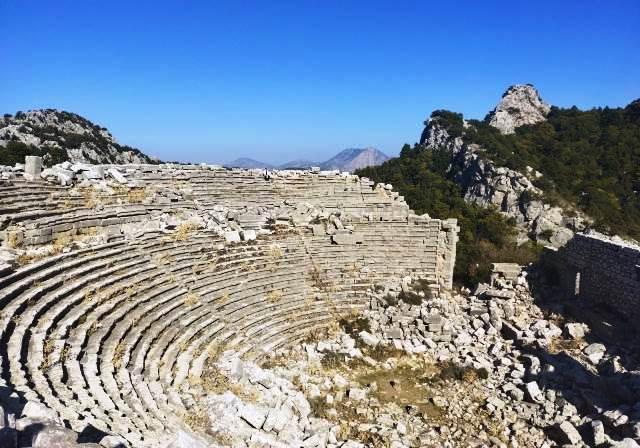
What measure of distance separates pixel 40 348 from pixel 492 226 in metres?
23.1

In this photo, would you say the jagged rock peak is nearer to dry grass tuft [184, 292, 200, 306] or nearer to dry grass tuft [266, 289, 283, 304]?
dry grass tuft [266, 289, 283, 304]

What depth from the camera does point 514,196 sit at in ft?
115

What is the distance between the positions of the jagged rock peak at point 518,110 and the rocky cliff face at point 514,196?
1008cm

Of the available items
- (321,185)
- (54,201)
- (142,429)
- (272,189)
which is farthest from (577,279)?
(54,201)

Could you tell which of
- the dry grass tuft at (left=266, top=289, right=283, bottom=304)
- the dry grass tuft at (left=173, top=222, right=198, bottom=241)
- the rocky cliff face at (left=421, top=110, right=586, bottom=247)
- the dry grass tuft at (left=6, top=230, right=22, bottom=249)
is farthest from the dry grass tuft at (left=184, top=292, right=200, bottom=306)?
the rocky cliff face at (left=421, top=110, right=586, bottom=247)

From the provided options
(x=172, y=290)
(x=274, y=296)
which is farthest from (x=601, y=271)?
(x=172, y=290)

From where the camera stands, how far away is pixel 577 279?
660 inches

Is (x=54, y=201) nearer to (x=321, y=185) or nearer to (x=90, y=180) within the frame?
(x=90, y=180)

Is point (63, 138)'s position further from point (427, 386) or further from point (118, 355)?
point (427, 386)

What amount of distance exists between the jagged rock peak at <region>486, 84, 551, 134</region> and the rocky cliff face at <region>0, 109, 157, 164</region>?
3513 centimetres

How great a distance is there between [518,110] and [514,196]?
810 inches

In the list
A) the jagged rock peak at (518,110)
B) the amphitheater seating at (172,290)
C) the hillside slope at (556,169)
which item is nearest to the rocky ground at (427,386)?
the amphitheater seating at (172,290)

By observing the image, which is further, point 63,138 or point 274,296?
point 63,138

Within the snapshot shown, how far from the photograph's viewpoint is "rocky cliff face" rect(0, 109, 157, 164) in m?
28.4
